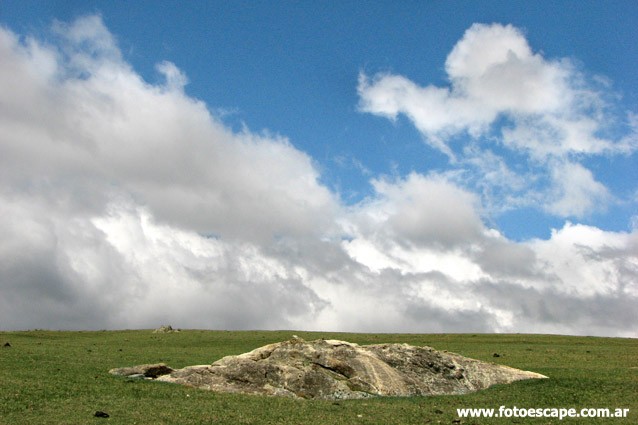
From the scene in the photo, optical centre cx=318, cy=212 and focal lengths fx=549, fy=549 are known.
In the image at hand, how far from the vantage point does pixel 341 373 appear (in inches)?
1288

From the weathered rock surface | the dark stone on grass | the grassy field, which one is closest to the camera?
the grassy field

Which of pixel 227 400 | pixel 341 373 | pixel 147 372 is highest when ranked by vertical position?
pixel 341 373

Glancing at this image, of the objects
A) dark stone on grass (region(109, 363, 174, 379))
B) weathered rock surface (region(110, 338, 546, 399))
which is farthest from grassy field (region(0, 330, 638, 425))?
weathered rock surface (region(110, 338, 546, 399))

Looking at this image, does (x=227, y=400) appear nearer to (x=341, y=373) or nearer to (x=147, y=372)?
(x=341, y=373)

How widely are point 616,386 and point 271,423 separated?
21.4 m

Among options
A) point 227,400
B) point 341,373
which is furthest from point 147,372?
point 341,373

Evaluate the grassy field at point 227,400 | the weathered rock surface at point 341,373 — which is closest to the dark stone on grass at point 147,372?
the weathered rock surface at point 341,373

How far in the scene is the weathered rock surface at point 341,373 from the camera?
101ft

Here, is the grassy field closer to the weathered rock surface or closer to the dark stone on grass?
the dark stone on grass

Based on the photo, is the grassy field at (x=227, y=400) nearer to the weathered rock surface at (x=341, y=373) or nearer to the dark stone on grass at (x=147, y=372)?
the dark stone on grass at (x=147, y=372)

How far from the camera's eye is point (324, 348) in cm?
3566

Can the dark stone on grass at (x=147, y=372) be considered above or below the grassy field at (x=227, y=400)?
above

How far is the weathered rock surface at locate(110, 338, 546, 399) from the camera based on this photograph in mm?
30906

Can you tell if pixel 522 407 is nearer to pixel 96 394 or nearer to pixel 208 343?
pixel 96 394
